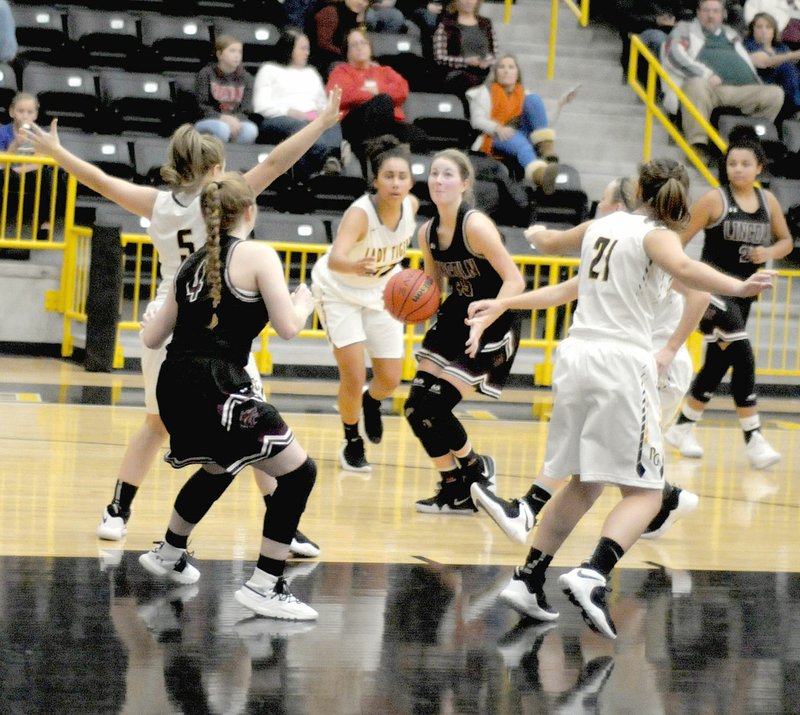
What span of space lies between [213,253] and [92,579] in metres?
1.22

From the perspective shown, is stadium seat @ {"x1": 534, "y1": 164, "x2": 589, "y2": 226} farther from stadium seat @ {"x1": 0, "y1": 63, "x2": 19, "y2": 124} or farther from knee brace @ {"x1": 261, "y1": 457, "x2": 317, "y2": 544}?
knee brace @ {"x1": 261, "y1": 457, "x2": 317, "y2": 544}

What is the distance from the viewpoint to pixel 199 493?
15.1 ft

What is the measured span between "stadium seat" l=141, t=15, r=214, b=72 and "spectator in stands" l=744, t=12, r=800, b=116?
521 centimetres

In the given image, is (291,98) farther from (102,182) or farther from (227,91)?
(102,182)

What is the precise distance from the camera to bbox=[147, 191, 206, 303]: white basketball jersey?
507cm

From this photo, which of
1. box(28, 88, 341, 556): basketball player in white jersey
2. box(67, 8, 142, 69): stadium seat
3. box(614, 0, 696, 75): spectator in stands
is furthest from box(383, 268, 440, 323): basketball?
box(614, 0, 696, 75): spectator in stands

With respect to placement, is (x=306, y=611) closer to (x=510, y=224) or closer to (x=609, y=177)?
(x=510, y=224)

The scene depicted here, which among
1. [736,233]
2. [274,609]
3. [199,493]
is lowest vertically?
[274,609]

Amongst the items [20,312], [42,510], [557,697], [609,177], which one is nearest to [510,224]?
[609,177]

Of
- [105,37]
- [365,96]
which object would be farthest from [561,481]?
[105,37]

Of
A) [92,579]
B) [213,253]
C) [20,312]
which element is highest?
[213,253]

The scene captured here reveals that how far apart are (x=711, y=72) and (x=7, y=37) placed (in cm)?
627

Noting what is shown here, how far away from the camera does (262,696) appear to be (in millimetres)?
3648

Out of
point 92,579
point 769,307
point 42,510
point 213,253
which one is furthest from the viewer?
point 769,307
